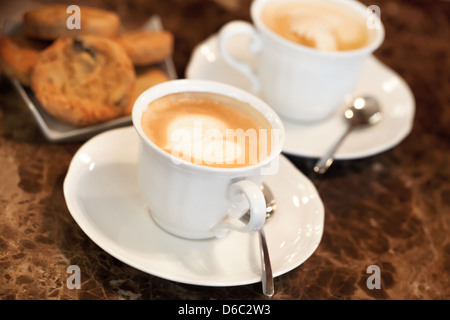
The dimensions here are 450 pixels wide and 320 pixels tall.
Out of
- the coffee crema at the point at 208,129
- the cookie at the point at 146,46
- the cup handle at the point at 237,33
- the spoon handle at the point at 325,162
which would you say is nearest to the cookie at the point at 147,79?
the cookie at the point at 146,46

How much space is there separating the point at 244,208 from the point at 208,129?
0.44 feet

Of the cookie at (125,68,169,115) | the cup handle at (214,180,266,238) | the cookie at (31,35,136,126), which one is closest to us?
the cup handle at (214,180,266,238)

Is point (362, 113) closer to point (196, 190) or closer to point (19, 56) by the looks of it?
point (196, 190)

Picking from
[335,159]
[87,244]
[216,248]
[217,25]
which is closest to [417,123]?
[335,159]

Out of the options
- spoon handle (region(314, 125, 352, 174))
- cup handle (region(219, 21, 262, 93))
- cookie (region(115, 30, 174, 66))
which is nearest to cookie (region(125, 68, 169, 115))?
cookie (region(115, 30, 174, 66))

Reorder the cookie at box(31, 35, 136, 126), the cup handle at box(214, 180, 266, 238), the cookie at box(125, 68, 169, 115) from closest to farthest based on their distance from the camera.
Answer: the cup handle at box(214, 180, 266, 238) → the cookie at box(31, 35, 136, 126) → the cookie at box(125, 68, 169, 115)

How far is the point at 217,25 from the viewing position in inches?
54.5

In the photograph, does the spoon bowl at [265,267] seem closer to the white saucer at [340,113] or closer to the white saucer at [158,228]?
the white saucer at [158,228]

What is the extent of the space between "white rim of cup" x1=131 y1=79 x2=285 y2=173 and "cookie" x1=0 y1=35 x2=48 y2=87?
1.04 feet

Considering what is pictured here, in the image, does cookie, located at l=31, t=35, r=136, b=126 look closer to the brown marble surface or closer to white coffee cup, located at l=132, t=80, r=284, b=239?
the brown marble surface

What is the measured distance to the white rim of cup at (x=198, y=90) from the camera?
0.70 metres

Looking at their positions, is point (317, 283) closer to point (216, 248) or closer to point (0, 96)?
point (216, 248)

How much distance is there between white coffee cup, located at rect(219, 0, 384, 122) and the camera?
103cm

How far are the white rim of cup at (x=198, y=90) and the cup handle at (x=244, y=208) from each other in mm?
27
